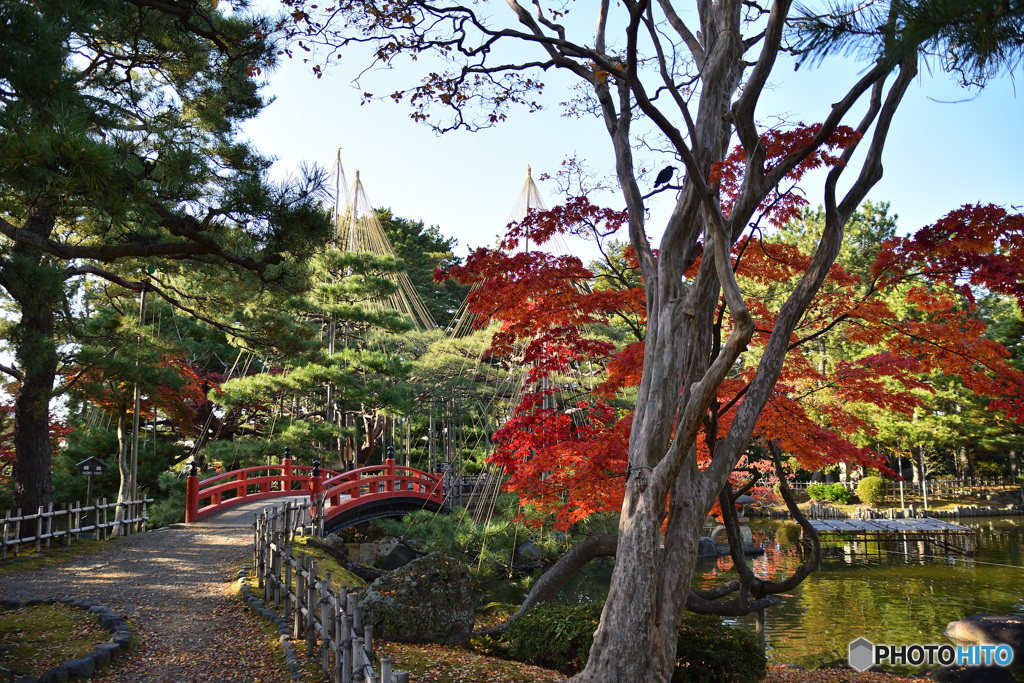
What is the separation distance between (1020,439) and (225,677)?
2760 centimetres

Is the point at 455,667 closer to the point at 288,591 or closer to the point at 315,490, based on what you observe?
the point at 288,591

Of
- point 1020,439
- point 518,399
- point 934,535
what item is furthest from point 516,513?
point 1020,439

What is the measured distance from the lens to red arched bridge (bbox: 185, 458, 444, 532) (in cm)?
1324

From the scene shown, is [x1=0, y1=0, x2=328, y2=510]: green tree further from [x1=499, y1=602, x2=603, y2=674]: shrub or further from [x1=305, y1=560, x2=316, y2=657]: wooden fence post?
[x1=499, y1=602, x2=603, y2=674]: shrub

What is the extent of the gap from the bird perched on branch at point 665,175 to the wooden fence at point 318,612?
14.2ft

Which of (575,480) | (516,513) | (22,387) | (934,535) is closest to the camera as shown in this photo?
(575,480)

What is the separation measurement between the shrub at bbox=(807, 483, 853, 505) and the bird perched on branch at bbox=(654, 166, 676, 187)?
912 inches

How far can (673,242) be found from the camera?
17.9 feet

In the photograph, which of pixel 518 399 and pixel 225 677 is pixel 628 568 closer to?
pixel 225 677

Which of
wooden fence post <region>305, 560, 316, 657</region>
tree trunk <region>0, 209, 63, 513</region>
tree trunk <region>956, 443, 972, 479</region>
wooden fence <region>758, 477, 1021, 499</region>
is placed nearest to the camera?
wooden fence post <region>305, 560, 316, 657</region>

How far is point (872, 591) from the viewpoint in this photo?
44.5 feet

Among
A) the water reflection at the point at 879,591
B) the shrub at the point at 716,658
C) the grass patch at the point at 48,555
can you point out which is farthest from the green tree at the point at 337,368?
the water reflection at the point at 879,591

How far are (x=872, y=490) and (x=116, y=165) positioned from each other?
83.9ft

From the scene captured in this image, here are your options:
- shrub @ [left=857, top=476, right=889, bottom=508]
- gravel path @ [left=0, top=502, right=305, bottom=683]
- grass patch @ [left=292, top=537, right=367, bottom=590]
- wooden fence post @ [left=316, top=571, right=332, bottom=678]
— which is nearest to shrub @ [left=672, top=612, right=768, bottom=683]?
wooden fence post @ [left=316, top=571, right=332, bottom=678]
